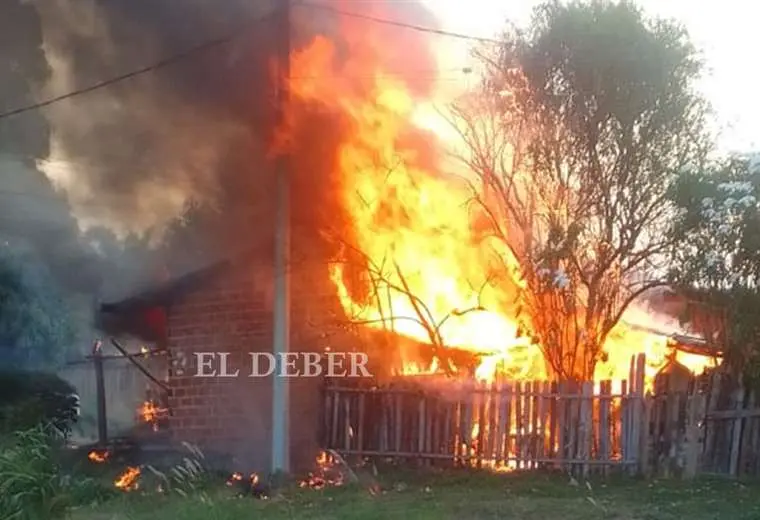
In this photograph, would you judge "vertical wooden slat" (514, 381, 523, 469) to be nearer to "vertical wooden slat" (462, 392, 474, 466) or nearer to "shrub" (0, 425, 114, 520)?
"vertical wooden slat" (462, 392, 474, 466)

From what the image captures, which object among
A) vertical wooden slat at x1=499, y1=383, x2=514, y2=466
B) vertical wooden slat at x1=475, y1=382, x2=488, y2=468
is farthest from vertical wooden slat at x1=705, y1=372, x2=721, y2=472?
vertical wooden slat at x1=475, y1=382, x2=488, y2=468

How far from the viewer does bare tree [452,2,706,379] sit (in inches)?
388

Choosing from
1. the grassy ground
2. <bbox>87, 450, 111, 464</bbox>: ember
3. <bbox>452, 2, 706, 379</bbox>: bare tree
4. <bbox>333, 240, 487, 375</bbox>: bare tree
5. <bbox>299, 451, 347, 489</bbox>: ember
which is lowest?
<bbox>87, 450, 111, 464</bbox>: ember

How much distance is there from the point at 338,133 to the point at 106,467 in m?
4.34

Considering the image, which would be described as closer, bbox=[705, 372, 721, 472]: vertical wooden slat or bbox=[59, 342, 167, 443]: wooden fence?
bbox=[705, 372, 721, 472]: vertical wooden slat

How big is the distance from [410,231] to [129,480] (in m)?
3.93

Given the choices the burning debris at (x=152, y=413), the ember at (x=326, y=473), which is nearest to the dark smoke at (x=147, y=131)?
the burning debris at (x=152, y=413)

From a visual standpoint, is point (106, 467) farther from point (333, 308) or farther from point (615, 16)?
point (615, 16)

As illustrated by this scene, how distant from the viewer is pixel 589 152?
995 cm

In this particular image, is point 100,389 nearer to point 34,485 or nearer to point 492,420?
point 34,485

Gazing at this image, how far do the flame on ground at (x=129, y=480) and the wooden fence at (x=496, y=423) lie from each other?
1.96 m

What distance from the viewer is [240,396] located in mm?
10570

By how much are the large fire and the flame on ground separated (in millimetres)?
2779

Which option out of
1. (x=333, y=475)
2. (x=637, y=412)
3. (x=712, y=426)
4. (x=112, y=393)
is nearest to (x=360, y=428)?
(x=333, y=475)
